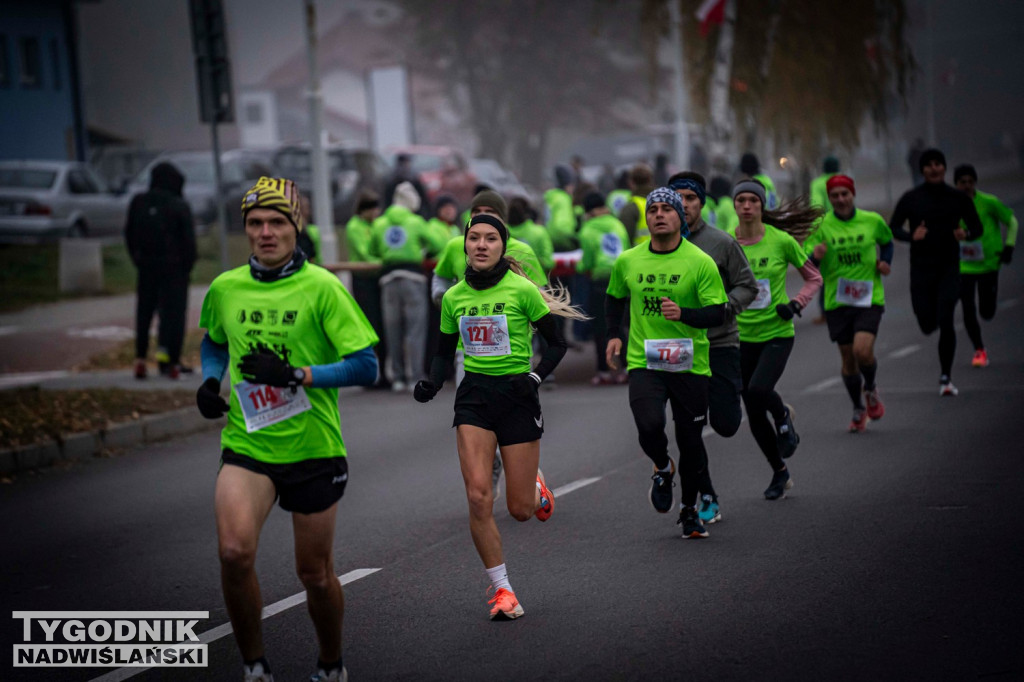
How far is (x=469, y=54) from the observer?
5728 cm

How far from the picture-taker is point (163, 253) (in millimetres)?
14992

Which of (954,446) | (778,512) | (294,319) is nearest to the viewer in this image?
(294,319)

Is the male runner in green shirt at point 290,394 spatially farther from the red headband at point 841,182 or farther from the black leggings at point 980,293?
the black leggings at point 980,293

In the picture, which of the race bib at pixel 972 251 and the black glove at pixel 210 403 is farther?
the race bib at pixel 972 251

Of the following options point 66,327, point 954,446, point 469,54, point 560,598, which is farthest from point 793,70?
point 469,54

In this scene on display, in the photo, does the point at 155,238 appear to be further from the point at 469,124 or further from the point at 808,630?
the point at 469,124

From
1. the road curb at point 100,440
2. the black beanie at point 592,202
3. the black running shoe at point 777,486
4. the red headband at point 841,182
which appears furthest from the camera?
the black beanie at point 592,202

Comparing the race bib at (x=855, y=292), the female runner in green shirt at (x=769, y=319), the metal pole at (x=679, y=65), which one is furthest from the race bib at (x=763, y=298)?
the metal pole at (x=679, y=65)

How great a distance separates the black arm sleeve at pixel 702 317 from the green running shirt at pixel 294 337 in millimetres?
2381

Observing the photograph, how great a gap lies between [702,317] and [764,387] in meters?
1.41

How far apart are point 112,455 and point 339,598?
283 inches

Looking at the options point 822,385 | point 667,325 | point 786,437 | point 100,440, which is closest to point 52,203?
point 100,440

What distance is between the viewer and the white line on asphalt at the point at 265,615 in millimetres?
5852

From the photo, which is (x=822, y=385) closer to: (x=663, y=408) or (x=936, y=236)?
(x=936, y=236)
